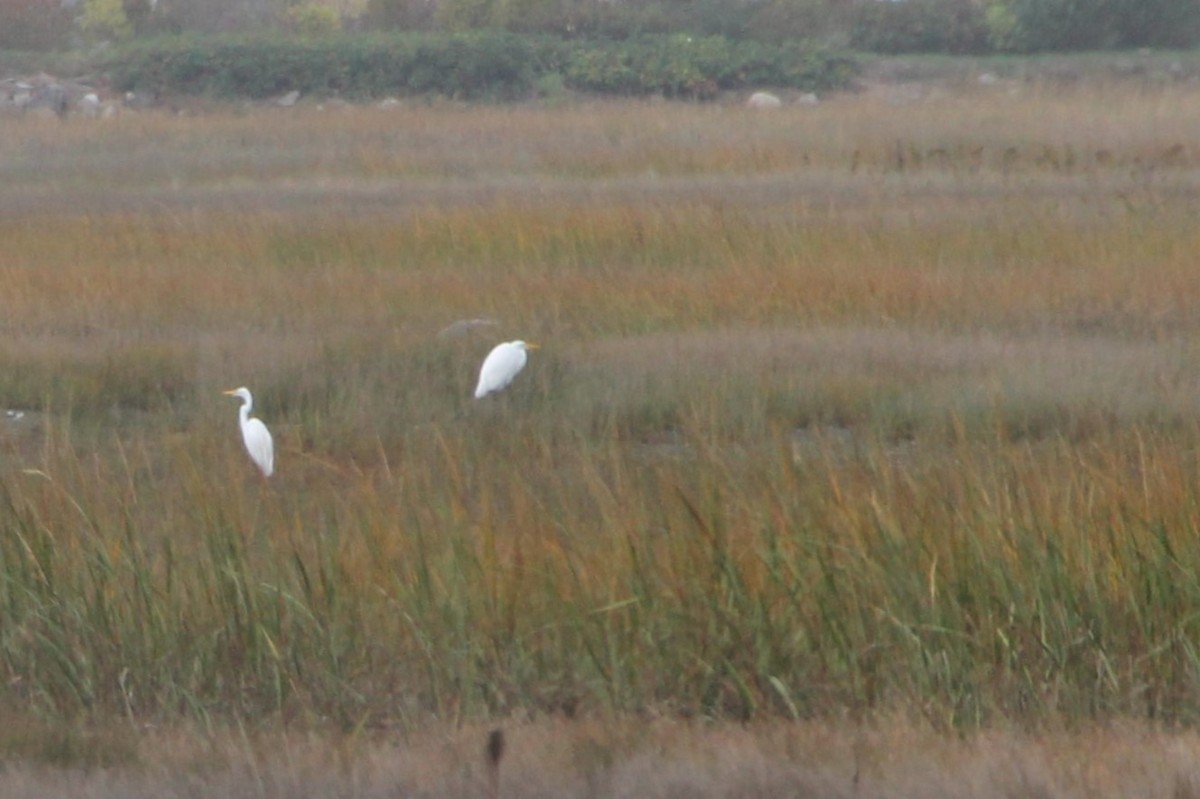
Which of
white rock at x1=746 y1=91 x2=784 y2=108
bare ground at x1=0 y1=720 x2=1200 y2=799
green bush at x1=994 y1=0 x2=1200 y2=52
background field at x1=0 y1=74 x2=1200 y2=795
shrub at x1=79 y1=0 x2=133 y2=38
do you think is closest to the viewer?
bare ground at x1=0 y1=720 x2=1200 y2=799

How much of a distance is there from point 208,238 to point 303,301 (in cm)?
292

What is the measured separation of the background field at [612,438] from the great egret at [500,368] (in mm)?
204

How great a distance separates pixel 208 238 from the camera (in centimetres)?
1462

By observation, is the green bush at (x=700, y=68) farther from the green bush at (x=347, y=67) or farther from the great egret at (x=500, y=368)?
the great egret at (x=500, y=368)

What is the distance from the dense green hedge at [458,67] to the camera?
32.0 meters

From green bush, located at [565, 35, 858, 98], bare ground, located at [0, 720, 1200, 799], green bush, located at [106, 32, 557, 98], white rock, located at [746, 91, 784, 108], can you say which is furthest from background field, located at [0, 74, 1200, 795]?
green bush, located at [106, 32, 557, 98]

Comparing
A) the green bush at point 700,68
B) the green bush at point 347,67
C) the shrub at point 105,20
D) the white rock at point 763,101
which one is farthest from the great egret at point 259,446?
the shrub at point 105,20

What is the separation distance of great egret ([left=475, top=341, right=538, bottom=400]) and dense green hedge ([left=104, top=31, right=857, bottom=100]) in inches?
918

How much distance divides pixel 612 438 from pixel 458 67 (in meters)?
26.4

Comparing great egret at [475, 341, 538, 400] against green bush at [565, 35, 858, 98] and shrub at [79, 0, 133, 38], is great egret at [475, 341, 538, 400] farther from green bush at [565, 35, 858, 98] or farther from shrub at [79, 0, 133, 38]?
shrub at [79, 0, 133, 38]

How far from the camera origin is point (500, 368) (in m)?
8.91

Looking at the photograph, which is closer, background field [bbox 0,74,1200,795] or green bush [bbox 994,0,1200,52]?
background field [bbox 0,74,1200,795]

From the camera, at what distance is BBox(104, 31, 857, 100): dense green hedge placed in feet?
105

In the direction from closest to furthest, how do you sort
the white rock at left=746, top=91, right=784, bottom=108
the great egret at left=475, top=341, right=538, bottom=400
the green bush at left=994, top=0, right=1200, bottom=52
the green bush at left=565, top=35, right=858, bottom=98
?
the great egret at left=475, top=341, right=538, bottom=400 < the white rock at left=746, top=91, right=784, bottom=108 < the green bush at left=565, top=35, right=858, bottom=98 < the green bush at left=994, top=0, right=1200, bottom=52
